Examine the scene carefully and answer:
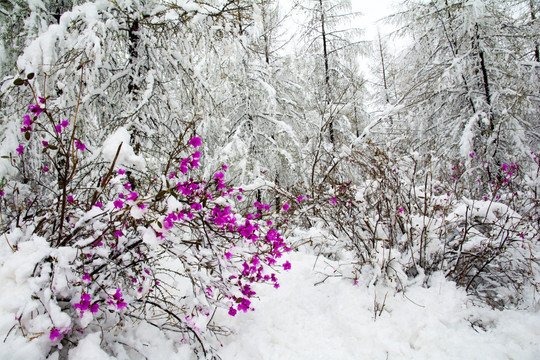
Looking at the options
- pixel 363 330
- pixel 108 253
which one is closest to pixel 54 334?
pixel 108 253

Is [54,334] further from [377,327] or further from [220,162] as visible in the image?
[220,162]

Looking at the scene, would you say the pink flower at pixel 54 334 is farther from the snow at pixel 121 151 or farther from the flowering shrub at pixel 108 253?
the snow at pixel 121 151

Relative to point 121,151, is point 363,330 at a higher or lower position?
lower

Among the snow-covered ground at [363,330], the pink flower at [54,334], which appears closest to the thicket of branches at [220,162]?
the pink flower at [54,334]

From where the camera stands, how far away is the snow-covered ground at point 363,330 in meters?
1.80

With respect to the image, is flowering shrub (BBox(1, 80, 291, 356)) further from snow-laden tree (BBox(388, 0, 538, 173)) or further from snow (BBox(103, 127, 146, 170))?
snow-laden tree (BBox(388, 0, 538, 173))

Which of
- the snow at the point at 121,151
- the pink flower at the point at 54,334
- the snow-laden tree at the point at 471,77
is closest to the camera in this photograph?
the pink flower at the point at 54,334

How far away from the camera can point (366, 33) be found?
8.16 m

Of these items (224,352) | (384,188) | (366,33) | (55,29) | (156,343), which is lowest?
(224,352)

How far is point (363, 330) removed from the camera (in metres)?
2.10

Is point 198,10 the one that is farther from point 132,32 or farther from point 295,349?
point 295,349

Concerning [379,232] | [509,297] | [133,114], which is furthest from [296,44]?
[509,297]

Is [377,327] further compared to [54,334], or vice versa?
[377,327]

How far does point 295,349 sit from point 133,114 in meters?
2.98
